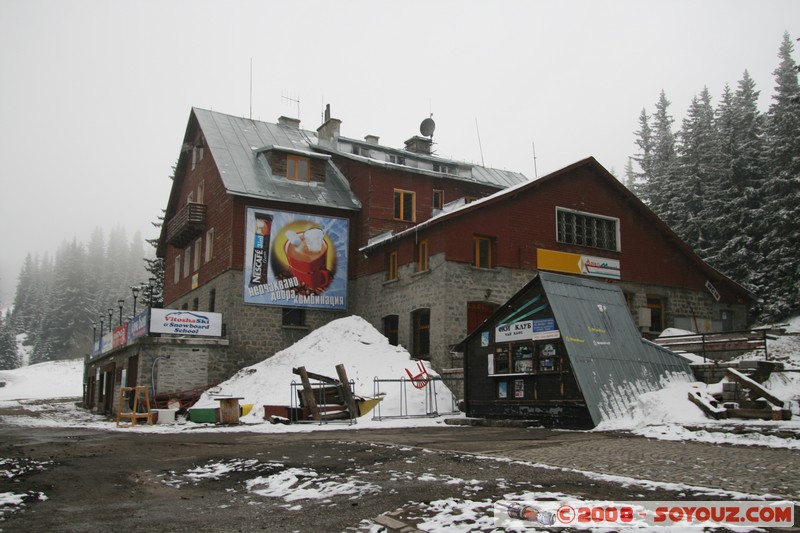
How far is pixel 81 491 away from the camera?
28.7 feet

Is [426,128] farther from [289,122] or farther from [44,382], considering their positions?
[44,382]

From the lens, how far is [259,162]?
34.8 metres

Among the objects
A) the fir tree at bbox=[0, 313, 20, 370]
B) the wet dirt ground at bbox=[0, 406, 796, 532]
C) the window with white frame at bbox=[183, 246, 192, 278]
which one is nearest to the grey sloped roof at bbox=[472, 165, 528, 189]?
the window with white frame at bbox=[183, 246, 192, 278]

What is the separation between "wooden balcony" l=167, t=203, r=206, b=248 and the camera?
3538 centimetres

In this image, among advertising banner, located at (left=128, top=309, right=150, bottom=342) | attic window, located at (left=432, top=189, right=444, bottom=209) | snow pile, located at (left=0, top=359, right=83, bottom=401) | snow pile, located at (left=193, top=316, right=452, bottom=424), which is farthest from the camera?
snow pile, located at (left=0, top=359, right=83, bottom=401)

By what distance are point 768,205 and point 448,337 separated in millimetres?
20787

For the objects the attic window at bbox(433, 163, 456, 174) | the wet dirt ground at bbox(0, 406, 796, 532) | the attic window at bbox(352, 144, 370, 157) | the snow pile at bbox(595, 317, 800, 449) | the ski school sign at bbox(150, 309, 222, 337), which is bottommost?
the wet dirt ground at bbox(0, 406, 796, 532)

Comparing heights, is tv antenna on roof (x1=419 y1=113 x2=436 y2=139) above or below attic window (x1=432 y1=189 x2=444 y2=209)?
above

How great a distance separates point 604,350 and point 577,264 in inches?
513

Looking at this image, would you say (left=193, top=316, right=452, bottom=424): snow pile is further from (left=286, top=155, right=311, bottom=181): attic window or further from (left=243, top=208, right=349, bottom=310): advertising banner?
(left=286, top=155, right=311, bottom=181): attic window

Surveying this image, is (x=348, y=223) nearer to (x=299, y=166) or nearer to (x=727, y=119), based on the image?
(x=299, y=166)

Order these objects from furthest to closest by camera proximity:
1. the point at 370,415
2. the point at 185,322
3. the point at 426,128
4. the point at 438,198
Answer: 1. the point at 426,128
2. the point at 438,198
3. the point at 185,322
4. the point at 370,415

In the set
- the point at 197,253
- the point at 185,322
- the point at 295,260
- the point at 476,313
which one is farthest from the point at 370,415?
the point at 197,253

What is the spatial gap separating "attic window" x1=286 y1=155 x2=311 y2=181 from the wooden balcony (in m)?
5.19
